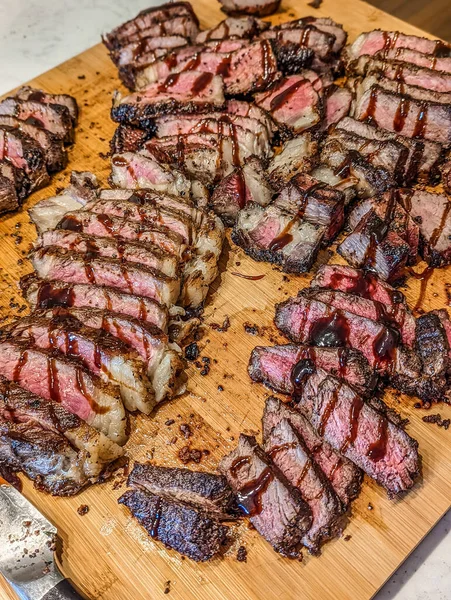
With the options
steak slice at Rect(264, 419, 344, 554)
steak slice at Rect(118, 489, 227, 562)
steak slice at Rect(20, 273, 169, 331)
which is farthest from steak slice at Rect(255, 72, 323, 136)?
steak slice at Rect(118, 489, 227, 562)

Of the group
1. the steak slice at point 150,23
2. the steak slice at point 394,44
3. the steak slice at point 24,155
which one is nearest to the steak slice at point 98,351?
the steak slice at point 24,155

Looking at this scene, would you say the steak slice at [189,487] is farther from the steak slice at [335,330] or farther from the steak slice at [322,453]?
the steak slice at [335,330]

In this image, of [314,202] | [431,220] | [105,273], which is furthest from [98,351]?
[431,220]

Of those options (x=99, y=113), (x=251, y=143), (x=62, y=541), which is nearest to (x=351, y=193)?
(x=251, y=143)

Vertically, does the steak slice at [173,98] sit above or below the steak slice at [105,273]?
above

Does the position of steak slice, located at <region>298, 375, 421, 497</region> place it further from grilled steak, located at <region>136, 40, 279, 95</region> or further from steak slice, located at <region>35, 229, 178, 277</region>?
grilled steak, located at <region>136, 40, 279, 95</region>

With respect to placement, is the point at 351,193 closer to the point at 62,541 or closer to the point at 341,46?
the point at 341,46
